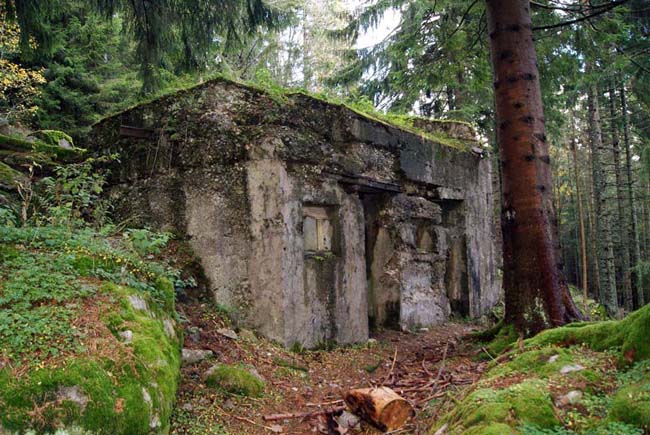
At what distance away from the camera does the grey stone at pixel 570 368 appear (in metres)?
3.10

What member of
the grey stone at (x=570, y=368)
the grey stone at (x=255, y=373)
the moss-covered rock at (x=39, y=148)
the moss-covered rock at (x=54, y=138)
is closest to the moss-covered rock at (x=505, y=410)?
the grey stone at (x=570, y=368)

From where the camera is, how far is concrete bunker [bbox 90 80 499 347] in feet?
22.8

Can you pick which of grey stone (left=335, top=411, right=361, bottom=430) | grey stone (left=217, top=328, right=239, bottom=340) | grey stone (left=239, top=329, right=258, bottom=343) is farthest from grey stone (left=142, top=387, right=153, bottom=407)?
grey stone (left=239, top=329, right=258, bottom=343)

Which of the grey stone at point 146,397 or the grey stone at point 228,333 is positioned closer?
the grey stone at point 146,397

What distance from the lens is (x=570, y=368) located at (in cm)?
315

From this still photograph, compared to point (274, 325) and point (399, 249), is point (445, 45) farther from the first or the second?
point (274, 325)

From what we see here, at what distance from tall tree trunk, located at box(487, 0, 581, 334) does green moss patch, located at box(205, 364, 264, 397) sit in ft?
10.2

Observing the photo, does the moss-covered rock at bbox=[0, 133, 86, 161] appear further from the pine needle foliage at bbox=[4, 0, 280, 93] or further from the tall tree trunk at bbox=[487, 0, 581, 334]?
the tall tree trunk at bbox=[487, 0, 581, 334]

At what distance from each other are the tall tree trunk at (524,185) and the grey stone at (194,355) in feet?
11.7

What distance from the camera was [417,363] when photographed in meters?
6.54

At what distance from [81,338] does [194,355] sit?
211cm

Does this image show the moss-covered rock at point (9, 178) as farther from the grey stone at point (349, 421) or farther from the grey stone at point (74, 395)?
the grey stone at point (349, 421)

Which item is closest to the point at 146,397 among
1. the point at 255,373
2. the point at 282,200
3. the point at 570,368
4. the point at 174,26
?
the point at 255,373

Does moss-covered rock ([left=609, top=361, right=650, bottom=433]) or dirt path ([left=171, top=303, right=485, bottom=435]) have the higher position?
moss-covered rock ([left=609, top=361, right=650, bottom=433])
